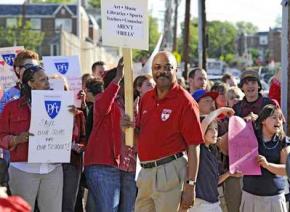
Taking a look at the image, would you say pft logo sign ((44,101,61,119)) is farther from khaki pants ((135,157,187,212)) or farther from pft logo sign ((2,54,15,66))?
pft logo sign ((2,54,15,66))

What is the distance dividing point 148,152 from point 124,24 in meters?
1.19

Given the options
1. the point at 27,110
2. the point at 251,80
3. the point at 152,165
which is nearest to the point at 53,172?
the point at 27,110

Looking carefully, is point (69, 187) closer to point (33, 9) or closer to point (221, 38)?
point (33, 9)

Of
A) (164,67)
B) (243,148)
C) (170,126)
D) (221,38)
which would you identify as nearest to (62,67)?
(243,148)

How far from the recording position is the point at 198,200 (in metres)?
7.41

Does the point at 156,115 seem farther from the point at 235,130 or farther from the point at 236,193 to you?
the point at 236,193

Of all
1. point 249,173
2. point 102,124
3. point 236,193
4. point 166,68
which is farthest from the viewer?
point 236,193

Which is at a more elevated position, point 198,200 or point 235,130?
point 235,130

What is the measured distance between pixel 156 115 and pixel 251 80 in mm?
2897

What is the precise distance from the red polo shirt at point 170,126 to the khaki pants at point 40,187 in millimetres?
1148

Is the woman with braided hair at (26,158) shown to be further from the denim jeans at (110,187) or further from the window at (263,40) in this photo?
the window at (263,40)

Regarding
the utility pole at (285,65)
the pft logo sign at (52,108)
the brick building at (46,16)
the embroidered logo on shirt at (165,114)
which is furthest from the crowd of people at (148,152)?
the brick building at (46,16)

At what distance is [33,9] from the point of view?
104000mm

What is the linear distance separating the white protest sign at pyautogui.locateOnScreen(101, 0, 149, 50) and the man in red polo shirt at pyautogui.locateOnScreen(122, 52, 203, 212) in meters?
0.41
